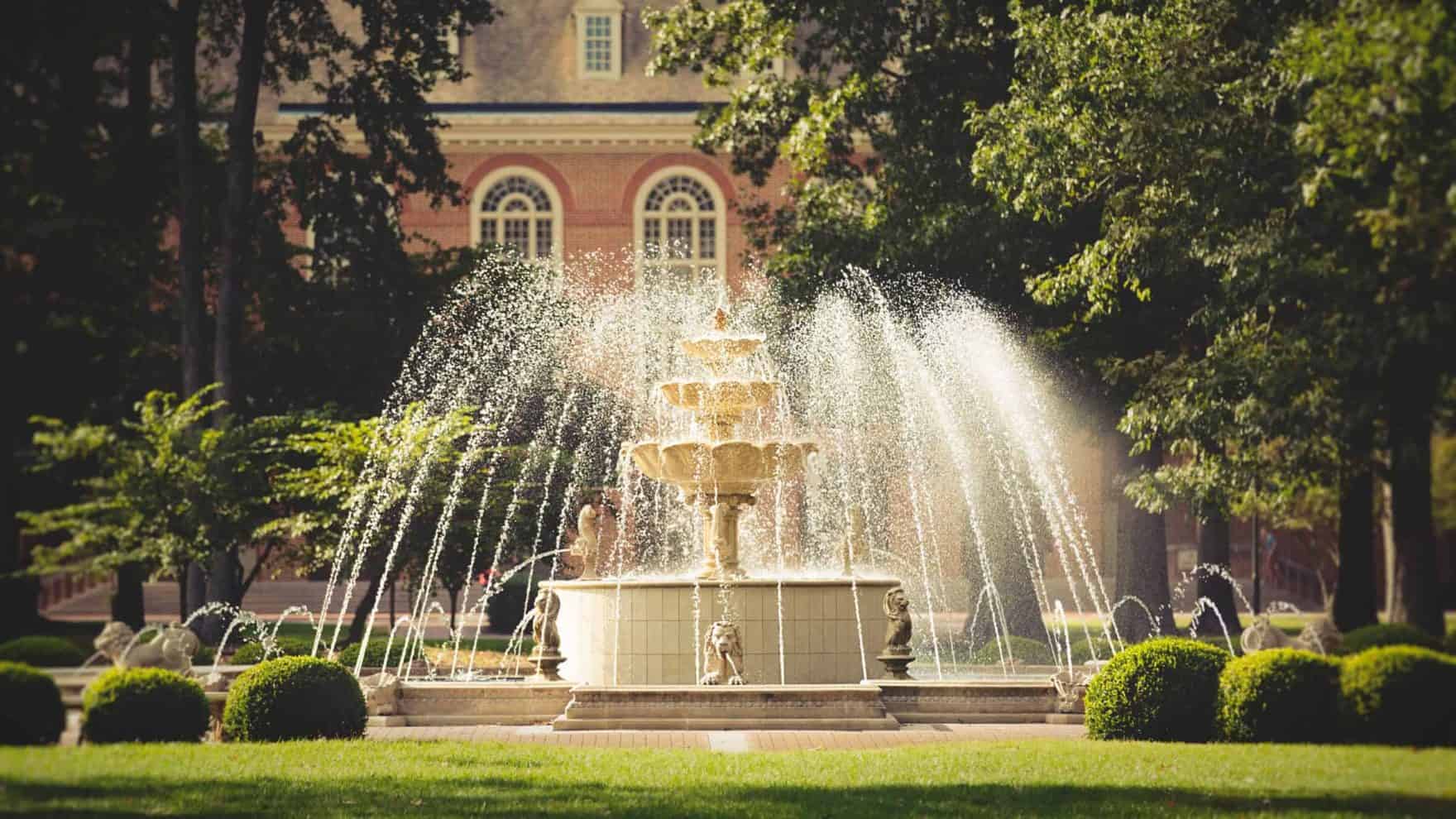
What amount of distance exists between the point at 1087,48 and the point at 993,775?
406 inches

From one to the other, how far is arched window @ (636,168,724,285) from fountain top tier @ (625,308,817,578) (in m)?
29.8

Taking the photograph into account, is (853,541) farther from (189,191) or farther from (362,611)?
(189,191)

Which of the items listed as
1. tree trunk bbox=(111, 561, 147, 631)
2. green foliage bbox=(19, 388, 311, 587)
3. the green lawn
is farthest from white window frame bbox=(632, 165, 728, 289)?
the green lawn

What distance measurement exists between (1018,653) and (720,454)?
8.31 meters

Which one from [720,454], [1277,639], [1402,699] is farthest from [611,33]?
[1402,699]

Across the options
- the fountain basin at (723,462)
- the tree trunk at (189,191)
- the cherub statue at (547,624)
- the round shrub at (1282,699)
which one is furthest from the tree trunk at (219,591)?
the round shrub at (1282,699)

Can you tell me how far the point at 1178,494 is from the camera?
22047 millimetres

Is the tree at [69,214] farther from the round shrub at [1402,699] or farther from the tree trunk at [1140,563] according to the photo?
the tree trunk at [1140,563]

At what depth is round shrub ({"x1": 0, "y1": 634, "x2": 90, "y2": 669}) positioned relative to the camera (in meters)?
14.4

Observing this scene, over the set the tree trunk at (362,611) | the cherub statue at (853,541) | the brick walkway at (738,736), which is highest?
the cherub statue at (853,541)

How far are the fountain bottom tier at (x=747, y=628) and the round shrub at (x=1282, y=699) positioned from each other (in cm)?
523

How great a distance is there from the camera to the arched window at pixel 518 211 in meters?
50.6

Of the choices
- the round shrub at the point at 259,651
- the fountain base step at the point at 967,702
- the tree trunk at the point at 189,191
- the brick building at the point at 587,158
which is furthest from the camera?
the brick building at the point at 587,158

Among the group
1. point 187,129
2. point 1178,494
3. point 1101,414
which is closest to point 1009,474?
point 1101,414
